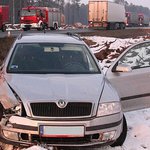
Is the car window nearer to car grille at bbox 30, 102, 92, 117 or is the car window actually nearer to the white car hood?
the white car hood

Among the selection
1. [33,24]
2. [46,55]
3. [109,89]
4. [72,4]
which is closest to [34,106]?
[109,89]

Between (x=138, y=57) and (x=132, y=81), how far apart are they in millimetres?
809

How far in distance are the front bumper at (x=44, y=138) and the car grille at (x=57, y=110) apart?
95mm

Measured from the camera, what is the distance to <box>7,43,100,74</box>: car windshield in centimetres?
648

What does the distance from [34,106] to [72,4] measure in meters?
144

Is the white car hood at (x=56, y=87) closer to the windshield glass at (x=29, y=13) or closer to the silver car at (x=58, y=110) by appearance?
the silver car at (x=58, y=110)

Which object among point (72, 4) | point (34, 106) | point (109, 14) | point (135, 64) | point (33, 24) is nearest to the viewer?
point (34, 106)

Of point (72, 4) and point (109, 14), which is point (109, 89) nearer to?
point (109, 14)

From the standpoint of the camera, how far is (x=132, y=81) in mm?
7359

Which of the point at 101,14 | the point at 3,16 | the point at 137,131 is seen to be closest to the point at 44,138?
the point at 137,131

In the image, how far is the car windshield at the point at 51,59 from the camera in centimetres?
648

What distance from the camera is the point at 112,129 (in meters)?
5.46

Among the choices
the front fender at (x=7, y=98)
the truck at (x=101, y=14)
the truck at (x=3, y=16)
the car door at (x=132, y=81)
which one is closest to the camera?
the front fender at (x=7, y=98)

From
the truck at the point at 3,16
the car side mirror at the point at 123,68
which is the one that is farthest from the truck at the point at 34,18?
the car side mirror at the point at 123,68
